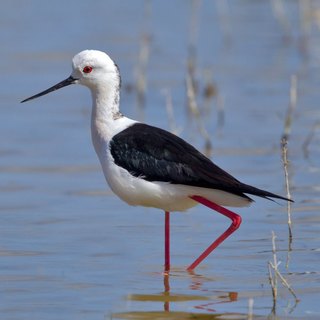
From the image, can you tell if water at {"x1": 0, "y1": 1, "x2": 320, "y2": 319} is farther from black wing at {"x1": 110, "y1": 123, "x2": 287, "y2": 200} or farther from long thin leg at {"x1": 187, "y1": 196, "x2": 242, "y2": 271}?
black wing at {"x1": 110, "y1": 123, "x2": 287, "y2": 200}

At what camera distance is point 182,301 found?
600cm

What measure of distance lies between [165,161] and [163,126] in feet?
13.3

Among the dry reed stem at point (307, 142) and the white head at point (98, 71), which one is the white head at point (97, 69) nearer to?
the white head at point (98, 71)

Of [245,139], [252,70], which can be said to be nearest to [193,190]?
[245,139]

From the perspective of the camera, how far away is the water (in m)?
6.11

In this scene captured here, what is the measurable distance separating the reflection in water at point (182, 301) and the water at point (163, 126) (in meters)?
0.01

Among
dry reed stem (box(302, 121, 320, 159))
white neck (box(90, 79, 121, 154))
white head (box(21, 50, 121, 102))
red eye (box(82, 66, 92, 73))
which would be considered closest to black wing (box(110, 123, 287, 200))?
white neck (box(90, 79, 121, 154))

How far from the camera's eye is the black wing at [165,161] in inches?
256

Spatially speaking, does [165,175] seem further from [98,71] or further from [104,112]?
[98,71]

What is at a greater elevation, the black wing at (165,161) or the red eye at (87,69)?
the red eye at (87,69)

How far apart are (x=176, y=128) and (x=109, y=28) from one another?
602 centimetres

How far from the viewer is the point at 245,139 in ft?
33.3

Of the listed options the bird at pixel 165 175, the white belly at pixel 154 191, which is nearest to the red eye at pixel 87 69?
the bird at pixel 165 175

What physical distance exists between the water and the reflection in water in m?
0.01
